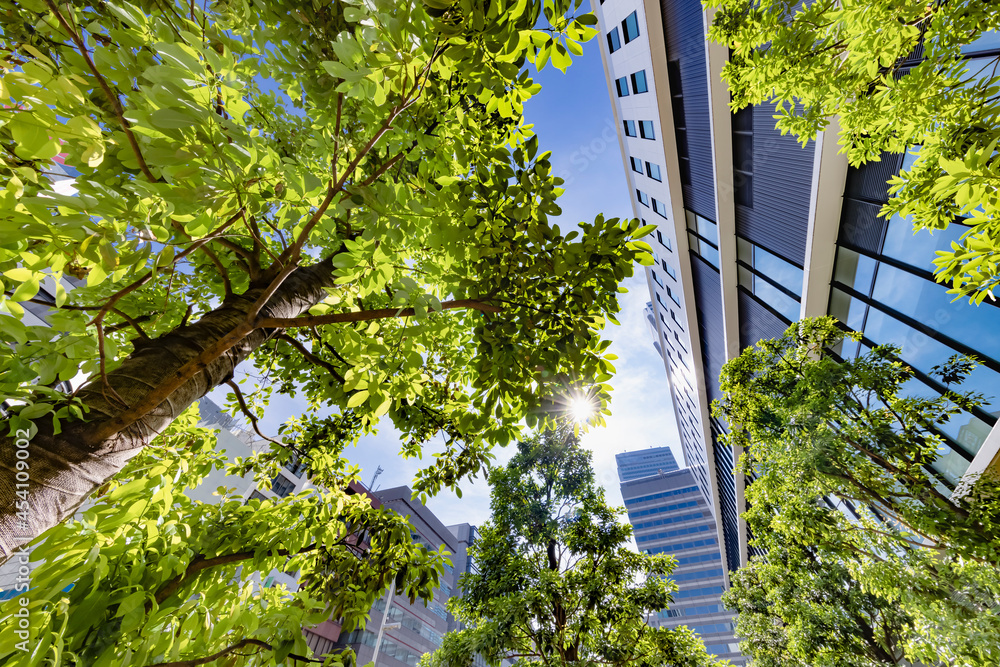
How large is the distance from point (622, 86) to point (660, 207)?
17.5 ft

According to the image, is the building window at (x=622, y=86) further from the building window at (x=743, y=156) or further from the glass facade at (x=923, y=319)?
the glass facade at (x=923, y=319)

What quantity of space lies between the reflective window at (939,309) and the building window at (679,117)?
7.66 m

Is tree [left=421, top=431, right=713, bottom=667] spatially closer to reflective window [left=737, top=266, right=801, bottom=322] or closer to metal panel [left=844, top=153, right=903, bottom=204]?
reflective window [left=737, top=266, right=801, bottom=322]

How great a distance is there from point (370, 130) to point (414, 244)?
2.50ft

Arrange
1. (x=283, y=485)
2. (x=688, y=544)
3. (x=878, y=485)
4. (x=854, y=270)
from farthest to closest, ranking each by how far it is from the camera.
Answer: (x=688, y=544) < (x=283, y=485) < (x=854, y=270) < (x=878, y=485)

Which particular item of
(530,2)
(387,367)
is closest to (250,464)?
(387,367)

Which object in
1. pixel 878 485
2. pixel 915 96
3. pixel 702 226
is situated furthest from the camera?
pixel 702 226

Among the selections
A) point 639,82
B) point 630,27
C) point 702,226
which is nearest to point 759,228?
point 702,226

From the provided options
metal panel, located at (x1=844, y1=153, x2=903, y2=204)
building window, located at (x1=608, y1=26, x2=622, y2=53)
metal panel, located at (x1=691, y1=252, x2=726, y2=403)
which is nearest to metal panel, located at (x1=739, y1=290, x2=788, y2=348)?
metal panel, located at (x1=691, y1=252, x2=726, y2=403)

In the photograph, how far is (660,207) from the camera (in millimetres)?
16094

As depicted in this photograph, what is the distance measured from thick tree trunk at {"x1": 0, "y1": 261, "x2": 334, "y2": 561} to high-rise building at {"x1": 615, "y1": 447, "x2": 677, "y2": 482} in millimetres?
120439

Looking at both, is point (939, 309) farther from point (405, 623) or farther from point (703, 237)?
point (405, 623)

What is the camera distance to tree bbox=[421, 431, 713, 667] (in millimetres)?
8383

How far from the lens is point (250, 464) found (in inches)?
157
